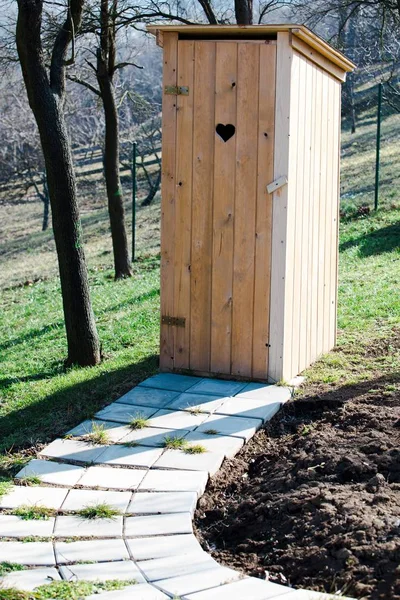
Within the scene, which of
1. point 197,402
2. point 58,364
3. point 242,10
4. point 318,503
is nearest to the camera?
point 318,503

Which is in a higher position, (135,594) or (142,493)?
(135,594)

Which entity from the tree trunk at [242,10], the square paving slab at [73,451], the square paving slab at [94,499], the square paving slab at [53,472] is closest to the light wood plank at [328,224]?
the square paving slab at [73,451]

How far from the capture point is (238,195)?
637cm

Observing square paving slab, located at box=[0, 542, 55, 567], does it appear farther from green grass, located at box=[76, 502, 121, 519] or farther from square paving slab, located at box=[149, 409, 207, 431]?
square paving slab, located at box=[149, 409, 207, 431]

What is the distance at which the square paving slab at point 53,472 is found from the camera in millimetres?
4727

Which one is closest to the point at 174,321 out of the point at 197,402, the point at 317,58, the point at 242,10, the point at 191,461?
the point at 197,402

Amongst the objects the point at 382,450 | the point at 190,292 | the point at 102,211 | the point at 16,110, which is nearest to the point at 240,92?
the point at 190,292

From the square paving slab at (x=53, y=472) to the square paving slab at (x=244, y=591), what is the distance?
166cm

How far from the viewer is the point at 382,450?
4594mm

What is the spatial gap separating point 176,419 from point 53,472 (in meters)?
1.14

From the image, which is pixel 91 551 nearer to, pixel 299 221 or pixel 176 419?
pixel 176 419

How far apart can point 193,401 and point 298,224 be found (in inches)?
67.8

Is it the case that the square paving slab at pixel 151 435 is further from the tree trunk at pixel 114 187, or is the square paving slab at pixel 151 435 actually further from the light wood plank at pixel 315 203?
the tree trunk at pixel 114 187

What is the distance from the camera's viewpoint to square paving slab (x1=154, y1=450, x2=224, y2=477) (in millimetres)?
4816
